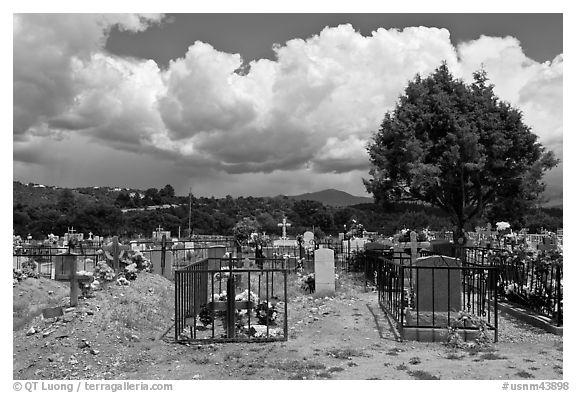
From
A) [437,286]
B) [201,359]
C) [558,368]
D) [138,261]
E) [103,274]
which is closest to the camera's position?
[558,368]

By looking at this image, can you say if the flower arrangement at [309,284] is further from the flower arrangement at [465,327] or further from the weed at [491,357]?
the weed at [491,357]

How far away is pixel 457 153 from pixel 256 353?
17.3 metres

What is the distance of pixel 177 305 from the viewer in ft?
28.0

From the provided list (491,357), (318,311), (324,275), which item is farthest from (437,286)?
(324,275)

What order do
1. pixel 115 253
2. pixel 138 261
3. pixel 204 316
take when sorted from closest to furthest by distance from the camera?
pixel 204 316 → pixel 115 253 → pixel 138 261

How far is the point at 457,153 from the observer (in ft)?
73.4

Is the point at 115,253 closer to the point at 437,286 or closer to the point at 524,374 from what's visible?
the point at 437,286

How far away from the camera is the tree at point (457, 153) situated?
75.8ft

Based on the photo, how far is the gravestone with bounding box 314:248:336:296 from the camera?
1336cm

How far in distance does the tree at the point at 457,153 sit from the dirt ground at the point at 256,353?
14171mm

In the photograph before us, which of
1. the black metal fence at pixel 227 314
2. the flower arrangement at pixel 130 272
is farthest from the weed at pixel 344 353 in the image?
the flower arrangement at pixel 130 272

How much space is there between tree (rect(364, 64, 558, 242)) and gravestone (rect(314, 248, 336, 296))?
1033cm

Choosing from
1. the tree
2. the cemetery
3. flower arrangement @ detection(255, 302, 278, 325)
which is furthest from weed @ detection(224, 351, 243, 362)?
the tree

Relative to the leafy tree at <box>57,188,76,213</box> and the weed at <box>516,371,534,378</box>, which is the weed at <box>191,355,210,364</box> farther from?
the leafy tree at <box>57,188,76,213</box>
